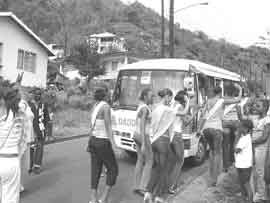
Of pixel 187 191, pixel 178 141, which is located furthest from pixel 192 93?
pixel 187 191

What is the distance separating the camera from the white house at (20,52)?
24.2 metres

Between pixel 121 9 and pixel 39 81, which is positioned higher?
pixel 121 9

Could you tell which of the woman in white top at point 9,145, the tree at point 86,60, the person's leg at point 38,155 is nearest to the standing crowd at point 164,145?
the woman in white top at point 9,145

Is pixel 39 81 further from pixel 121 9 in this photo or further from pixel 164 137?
pixel 121 9

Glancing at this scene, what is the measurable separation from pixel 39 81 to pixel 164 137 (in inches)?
955

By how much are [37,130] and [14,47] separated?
19.5 meters

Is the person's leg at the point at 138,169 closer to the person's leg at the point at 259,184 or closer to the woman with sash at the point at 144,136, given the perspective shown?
the woman with sash at the point at 144,136

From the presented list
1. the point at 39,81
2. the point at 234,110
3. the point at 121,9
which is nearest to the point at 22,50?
Result: the point at 39,81

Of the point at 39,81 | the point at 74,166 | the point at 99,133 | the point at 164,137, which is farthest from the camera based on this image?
the point at 39,81

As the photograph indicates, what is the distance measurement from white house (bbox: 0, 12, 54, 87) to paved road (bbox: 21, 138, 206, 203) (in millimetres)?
14553

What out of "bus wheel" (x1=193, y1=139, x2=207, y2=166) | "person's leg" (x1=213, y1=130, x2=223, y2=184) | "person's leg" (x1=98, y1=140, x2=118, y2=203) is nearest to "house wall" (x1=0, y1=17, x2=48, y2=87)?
"bus wheel" (x1=193, y1=139, x2=207, y2=166)

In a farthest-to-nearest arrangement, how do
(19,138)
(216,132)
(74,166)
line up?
(74,166) < (216,132) < (19,138)

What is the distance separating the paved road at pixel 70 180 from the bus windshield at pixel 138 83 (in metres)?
1.60

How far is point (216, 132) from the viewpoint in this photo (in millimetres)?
6547
